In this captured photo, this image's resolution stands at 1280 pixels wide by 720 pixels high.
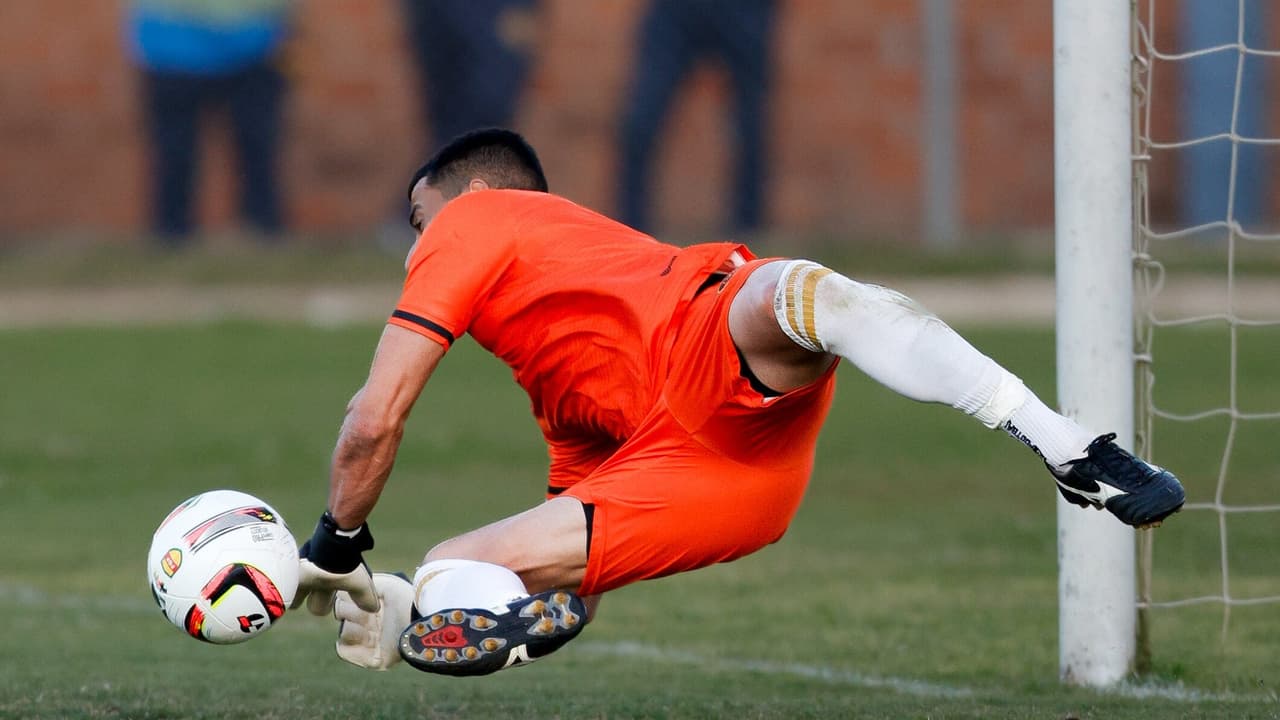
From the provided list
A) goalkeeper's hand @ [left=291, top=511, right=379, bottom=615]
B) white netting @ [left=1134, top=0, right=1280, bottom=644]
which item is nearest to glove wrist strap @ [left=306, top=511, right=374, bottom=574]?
goalkeeper's hand @ [left=291, top=511, right=379, bottom=615]

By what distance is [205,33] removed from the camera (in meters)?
24.2

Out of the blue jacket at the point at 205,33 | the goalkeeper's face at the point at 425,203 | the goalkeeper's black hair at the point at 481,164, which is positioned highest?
the blue jacket at the point at 205,33

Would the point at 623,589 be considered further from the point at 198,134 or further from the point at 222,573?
the point at 198,134

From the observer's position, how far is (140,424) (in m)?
15.7

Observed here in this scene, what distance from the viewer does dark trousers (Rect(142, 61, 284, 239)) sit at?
24688 millimetres

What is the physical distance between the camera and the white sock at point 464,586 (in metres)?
4.44

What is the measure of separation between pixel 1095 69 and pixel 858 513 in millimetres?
5926

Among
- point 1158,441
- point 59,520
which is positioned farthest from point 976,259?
point 59,520

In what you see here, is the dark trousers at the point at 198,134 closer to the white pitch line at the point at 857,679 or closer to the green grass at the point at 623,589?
the green grass at the point at 623,589

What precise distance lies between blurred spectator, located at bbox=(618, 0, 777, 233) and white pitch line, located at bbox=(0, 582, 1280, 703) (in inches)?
656

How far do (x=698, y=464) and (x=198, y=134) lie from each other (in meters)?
21.3

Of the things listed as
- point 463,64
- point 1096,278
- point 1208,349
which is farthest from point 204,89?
point 1096,278

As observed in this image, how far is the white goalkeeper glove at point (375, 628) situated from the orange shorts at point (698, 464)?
579mm

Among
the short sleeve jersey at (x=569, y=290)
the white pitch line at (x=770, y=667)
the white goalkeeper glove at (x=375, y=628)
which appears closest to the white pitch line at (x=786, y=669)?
the white pitch line at (x=770, y=667)
